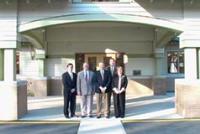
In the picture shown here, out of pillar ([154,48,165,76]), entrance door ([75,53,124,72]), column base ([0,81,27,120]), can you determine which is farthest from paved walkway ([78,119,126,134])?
pillar ([154,48,165,76])

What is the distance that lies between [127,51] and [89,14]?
10.5 meters

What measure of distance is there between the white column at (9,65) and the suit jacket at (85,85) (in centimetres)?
218

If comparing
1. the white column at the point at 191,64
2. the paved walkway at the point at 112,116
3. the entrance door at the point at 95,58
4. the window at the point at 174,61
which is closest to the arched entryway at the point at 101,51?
the entrance door at the point at 95,58

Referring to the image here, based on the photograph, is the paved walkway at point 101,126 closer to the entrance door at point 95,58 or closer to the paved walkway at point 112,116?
the paved walkway at point 112,116

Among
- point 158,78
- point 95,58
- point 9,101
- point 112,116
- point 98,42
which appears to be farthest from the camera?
point 95,58

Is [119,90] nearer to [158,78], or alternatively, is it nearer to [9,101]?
[9,101]

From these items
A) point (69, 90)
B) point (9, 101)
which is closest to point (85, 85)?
point (69, 90)

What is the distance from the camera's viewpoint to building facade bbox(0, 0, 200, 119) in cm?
1513

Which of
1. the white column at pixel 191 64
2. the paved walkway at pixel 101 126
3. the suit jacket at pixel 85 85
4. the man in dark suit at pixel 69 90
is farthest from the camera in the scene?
the white column at pixel 191 64

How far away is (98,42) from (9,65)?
10444 mm

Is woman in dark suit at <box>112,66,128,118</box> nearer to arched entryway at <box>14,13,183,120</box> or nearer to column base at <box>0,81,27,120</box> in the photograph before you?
column base at <box>0,81,27,120</box>

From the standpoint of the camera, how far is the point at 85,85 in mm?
14922

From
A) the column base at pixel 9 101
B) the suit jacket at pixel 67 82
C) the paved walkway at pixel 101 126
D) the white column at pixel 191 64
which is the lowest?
the paved walkway at pixel 101 126

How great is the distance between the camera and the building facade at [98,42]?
596 inches
